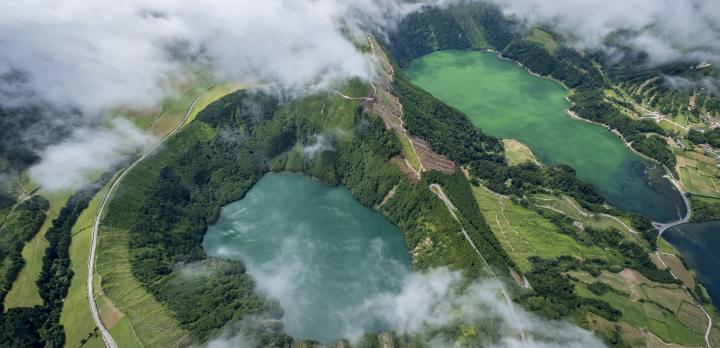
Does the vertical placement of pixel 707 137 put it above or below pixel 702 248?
above

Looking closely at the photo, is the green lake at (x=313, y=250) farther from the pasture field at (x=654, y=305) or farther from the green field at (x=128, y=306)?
the pasture field at (x=654, y=305)

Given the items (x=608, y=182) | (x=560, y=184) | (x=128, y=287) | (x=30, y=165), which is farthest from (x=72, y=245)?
(x=608, y=182)

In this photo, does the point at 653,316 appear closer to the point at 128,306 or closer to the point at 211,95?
the point at 128,306

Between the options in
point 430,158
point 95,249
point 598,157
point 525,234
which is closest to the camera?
point 95,249

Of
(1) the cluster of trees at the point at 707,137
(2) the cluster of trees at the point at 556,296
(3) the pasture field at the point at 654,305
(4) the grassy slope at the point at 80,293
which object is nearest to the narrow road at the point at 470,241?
(2) the cluster of trees at the point at 556,296

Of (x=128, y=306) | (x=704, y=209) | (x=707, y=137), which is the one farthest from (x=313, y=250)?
(x=707, y=137)

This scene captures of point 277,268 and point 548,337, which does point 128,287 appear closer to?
point 277,268

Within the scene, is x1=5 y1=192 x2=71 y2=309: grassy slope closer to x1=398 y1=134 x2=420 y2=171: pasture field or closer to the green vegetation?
x1=398 y1=134 x2=420 y2=171: pasture field
